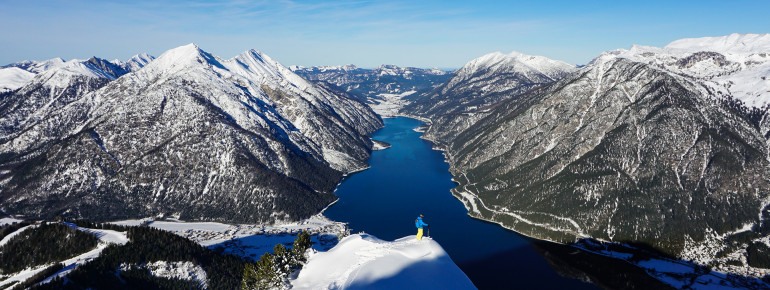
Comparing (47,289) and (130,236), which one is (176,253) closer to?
(130,236)

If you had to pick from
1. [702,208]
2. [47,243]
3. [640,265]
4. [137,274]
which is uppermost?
[47,243]

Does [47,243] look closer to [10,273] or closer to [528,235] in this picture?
[10,273]

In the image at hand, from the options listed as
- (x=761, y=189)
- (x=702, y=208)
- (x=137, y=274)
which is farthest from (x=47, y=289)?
(x=761, y=189)

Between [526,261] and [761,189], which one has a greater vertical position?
[761,189]

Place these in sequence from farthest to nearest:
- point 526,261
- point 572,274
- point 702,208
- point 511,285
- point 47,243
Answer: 1. point 702,208
2. point 526,261
3. point 572,274
4. point 511,285
5. point 47,243

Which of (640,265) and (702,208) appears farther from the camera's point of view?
(702,208)

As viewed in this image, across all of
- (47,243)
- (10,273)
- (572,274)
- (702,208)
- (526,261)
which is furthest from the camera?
(702,208)
